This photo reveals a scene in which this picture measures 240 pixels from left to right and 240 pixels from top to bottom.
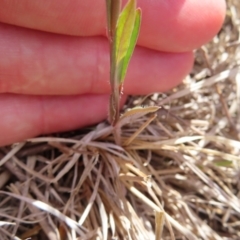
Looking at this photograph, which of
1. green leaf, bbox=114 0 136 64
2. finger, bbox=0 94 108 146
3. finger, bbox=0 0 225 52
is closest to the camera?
green leaf, bbox=114 0 136 64

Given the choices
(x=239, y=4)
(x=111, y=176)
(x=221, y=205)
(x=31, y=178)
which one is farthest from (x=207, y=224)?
(x=239, y=4)

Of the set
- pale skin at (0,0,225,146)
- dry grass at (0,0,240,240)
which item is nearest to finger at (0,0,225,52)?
pale skin at (0,0,225,146)

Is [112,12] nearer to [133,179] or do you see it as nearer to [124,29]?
[124,29]

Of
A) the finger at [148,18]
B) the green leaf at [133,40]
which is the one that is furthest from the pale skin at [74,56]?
the green leaf at [133,40]

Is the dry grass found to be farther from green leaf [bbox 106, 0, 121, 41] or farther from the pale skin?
green leaf [bbox 106, 0, 121, 41]

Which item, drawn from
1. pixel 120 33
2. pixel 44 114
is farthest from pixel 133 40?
pixel 44 114

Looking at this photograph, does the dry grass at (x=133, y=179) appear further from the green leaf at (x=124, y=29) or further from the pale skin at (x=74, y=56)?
the green leaf at (x=124, y=29)
